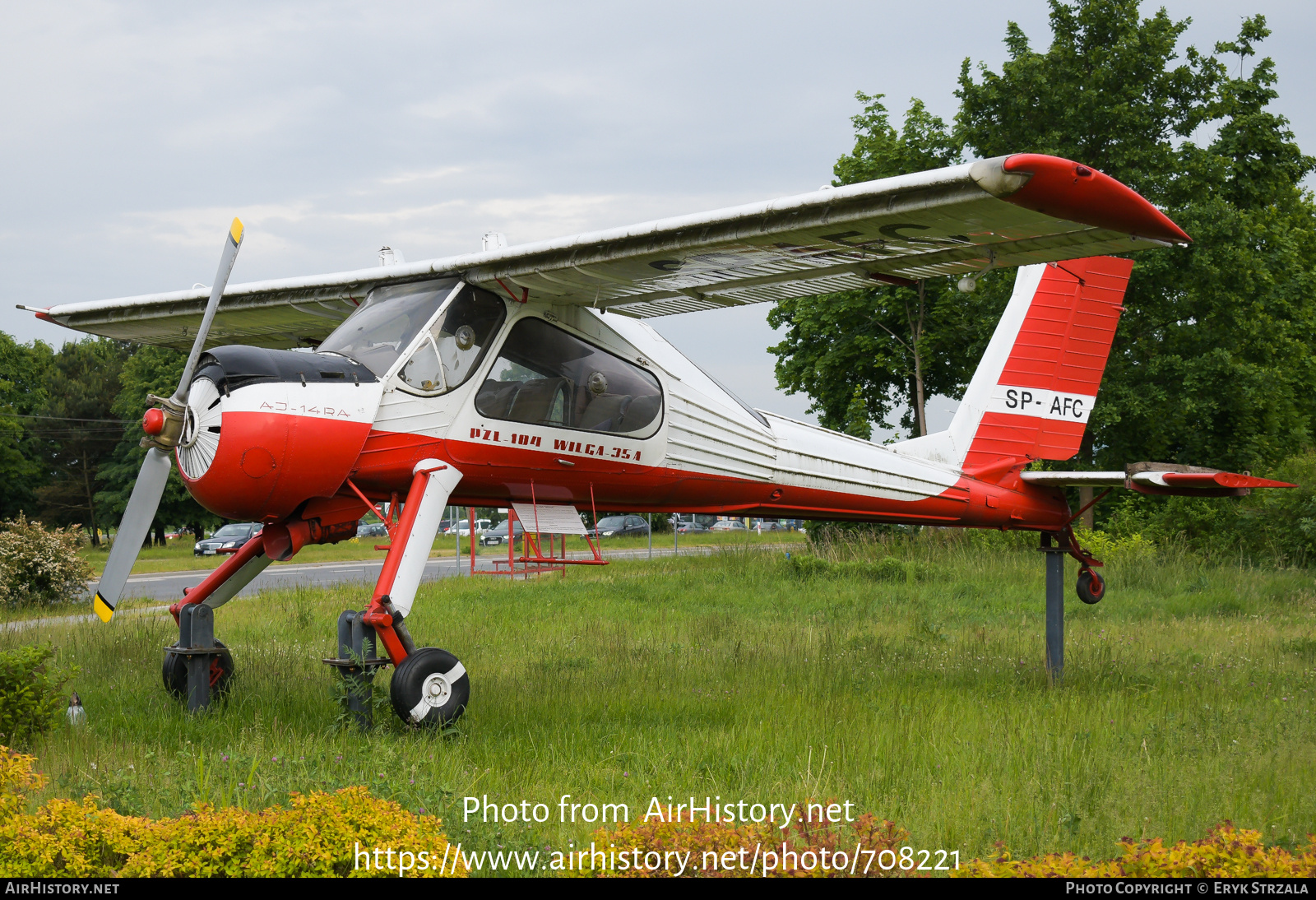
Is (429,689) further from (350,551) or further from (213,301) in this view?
(350,551)

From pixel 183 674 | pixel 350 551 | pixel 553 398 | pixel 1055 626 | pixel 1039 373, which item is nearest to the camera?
pixel 183 674

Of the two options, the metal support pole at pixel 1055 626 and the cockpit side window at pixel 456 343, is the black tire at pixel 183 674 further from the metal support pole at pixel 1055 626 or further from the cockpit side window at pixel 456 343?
the metal support pole at pixel 1055 626

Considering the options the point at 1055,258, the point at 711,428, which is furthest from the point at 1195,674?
the point at 711,428

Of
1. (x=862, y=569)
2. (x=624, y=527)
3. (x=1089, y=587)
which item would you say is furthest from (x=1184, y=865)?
(x=624, y=527)

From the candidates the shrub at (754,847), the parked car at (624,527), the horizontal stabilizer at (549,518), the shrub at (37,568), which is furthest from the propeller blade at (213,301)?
the parked car at (624,527)

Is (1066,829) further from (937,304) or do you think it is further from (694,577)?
(937,304)

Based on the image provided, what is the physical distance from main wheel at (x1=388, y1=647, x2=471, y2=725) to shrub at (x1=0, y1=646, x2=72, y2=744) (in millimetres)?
2184

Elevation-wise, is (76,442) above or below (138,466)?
above

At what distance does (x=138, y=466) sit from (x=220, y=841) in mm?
51957

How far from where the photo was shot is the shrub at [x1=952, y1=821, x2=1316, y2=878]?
306 cm

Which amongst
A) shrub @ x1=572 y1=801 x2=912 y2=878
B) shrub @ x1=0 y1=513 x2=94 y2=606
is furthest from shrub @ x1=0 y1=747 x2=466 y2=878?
shrub @ x1=0 y1=513 x2=94 y2=606

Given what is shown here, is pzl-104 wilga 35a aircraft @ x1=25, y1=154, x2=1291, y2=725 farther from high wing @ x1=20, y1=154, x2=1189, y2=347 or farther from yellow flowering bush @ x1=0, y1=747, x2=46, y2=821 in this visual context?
yellow flowering bush @ x1=0, y1=747, x2=46, y2=821

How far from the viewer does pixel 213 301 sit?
6.65 meters

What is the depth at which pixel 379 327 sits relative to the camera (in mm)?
7062
